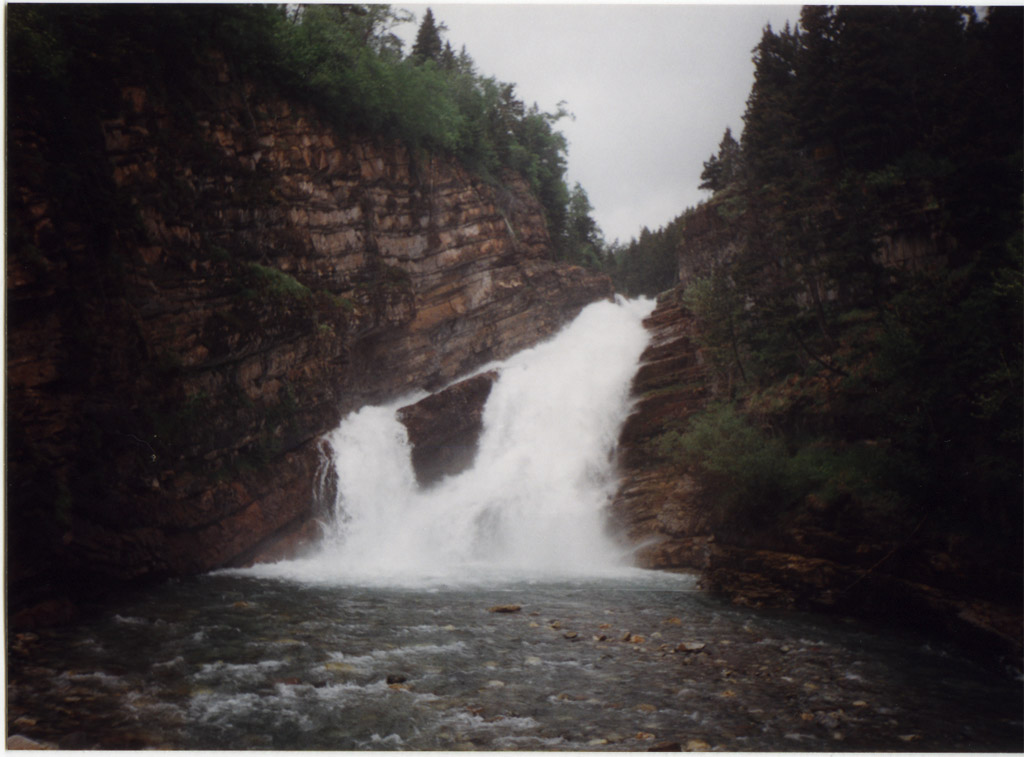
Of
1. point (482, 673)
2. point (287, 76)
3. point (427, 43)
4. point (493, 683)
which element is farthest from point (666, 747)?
point (427, 43)

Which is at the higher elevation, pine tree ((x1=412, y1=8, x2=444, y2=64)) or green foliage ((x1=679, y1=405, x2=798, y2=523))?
pine tree ((x1=412, y1=8, x2=444, y2=64))

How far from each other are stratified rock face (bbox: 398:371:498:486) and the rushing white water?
0.41 m

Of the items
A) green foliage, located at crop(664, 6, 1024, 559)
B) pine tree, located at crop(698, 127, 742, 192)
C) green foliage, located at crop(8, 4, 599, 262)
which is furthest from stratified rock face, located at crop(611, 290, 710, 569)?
green foliage, located at crop(8, 4, 599, 262)

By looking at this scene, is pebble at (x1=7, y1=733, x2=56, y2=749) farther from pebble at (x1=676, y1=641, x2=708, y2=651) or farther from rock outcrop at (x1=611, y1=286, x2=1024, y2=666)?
rock outcrop at (x1=611, y1=286, x2=1024, y2=666)

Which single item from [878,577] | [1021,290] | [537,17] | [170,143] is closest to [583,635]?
[878,577]

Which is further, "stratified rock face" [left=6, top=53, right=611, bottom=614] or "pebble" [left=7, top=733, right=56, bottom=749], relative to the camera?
"stratified rock face" [left=6, top=53, right=611, bottom=614]

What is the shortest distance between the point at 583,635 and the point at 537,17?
30.5ft

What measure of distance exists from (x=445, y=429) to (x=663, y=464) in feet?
29.6

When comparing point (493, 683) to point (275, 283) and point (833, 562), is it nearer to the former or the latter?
point (833, 562)

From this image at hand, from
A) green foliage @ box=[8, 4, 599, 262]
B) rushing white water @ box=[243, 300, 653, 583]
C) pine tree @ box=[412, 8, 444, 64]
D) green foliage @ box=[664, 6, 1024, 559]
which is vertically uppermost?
pine tree @ box=[412, 8, 444, 64]

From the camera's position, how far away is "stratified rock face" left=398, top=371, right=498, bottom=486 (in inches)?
966

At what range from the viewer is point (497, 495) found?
22.6 m

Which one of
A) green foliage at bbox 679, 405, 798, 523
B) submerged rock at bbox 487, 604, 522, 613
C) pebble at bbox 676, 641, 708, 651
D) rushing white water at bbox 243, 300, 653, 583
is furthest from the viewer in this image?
rushing white water at bbox 243, 300, 653, 583

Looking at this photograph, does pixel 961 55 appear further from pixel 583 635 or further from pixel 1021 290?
pixel 583 635
